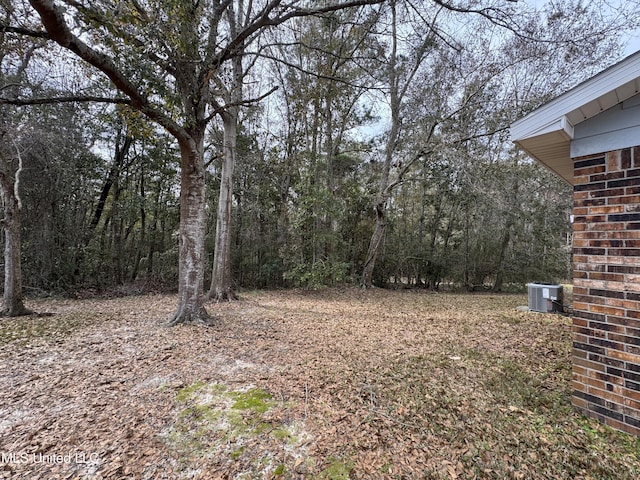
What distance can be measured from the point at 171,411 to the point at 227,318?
3.10m

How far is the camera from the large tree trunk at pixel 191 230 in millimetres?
4637

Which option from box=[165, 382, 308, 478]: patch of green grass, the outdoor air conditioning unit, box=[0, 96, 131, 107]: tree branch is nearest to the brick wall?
box=[165, 382, 308, 478]: patch of green grass

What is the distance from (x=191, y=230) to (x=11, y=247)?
357 cm

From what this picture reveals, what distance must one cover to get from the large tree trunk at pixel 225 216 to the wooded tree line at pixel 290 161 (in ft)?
0.12

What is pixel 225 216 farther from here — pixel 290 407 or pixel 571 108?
pixel 571 108

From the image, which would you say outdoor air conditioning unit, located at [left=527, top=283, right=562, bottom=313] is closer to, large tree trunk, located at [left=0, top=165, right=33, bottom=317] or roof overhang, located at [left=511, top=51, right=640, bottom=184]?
roof overhang, located at [left=511, top=51, right=640, bottom=184]

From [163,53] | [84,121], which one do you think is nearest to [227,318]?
[163,53]

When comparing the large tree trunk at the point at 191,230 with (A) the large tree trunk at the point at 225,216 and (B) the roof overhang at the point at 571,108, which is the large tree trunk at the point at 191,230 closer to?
(A) the large tree trunk at the point at 225,216

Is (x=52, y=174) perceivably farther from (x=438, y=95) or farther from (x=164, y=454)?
(x=438, y=95)

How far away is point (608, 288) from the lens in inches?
85.7

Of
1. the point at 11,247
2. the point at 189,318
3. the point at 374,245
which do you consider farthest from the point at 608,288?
the point at 374,245

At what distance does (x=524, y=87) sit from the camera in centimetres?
835

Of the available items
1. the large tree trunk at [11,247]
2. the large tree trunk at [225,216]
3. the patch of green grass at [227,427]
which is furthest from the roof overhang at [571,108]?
the large tree trunk at [11,247]

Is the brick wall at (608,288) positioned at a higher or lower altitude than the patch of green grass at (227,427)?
higher
